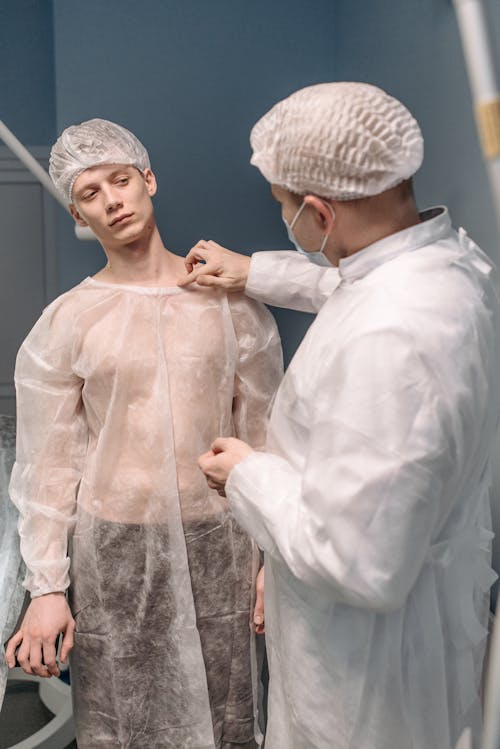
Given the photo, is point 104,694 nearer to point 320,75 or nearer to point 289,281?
point 289,281

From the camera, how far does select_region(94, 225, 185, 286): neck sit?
1489mm

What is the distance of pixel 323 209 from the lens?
1.00m

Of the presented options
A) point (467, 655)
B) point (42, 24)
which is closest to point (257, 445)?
point (467, 655)

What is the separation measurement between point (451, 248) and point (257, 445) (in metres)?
0.65

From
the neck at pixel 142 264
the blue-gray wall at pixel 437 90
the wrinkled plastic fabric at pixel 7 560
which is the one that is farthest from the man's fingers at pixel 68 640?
the blue-gray wall at pixel 437 90

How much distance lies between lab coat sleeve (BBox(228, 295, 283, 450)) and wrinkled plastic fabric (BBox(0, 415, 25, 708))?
576mm

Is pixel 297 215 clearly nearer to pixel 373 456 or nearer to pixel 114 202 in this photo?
pixel 373 456

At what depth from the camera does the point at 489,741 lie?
90 cm

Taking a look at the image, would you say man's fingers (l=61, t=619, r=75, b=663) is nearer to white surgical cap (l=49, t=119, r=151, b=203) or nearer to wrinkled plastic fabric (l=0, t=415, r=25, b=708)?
wrinkled plastic fabric (l=0, t=415, r=25, b=708)

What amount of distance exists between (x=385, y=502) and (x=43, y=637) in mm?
828

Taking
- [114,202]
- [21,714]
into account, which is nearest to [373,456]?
[114,202]

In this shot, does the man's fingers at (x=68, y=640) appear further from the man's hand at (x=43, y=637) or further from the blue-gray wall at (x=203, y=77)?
the blue-gray wall at (x=203, y=77)

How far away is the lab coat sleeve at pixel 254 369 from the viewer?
59.9 inches

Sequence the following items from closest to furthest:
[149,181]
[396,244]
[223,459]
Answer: [396,244] → [223,459] → [149,181]
